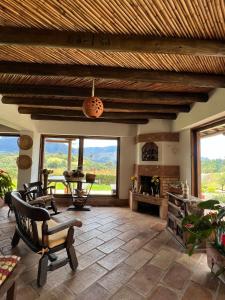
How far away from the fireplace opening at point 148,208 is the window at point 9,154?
370cm

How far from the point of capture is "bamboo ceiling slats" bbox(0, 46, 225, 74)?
2045 mm

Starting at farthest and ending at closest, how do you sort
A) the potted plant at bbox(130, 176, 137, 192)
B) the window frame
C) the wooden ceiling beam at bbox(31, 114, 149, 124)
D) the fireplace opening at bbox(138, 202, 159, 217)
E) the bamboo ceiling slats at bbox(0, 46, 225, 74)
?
the potted plant at bbox(130, 176, 137, 192) → the wooden ceiling beam at bbox(31, 114, 149, 124) → the fireplace opening at bbox(138, 202, 159, 217) → the window frame → the bamboo ceiling slats at bbox(0, 46, 225, 74)

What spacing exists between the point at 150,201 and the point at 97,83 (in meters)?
3.02

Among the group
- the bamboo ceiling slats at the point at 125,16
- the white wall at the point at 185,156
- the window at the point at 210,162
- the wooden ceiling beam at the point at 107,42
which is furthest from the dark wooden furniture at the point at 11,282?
the white wall at the point at 185,156

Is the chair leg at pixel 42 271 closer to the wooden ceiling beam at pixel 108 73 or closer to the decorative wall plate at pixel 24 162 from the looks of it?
the wooden ceiling beam at pixel 108 73

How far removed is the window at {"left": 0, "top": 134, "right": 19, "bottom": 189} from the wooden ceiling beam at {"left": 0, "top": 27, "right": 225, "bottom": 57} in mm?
4348

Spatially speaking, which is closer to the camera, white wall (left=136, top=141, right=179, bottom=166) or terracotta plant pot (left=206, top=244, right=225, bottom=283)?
terracotta plant pot (left=206, top=244, right=225, bottom=283)

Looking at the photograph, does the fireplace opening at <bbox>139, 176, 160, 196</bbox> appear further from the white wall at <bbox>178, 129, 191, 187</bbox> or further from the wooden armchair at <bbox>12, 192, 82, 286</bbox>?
the wooden armchair at <bbox>12, 192, 82, 286</bbox>

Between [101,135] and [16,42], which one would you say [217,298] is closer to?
[16,42]

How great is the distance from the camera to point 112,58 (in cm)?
216

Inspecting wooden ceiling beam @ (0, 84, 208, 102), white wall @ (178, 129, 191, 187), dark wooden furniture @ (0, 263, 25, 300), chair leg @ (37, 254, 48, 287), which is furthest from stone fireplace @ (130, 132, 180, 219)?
dark wooden furniture @ (0, 263, 25, 300)

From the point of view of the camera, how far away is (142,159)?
484 centimetres

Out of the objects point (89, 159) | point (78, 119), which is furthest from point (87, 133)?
point (89, 159)

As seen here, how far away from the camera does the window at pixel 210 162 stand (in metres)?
3.27
